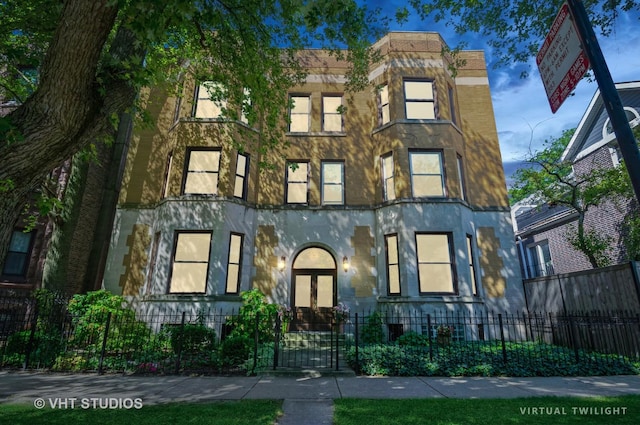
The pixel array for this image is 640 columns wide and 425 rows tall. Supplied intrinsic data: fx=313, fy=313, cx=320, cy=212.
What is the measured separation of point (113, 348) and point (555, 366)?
40.4ft

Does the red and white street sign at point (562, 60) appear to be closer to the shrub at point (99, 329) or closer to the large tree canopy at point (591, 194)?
the shrub at point (99, 329)

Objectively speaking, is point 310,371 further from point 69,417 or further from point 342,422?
point 69,417

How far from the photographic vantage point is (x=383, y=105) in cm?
1527

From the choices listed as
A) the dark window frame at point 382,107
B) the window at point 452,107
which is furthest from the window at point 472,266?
the dark window frame at point 382,107

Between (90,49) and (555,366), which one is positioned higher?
(90,49)

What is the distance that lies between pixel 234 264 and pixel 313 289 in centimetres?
350

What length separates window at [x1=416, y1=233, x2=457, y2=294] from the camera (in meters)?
12.5

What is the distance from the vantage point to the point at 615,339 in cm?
915

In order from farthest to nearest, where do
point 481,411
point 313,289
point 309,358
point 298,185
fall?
point 298,185, point 313,289, point 309,358, point 481,411

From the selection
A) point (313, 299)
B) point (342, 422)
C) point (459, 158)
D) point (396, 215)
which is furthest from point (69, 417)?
point (459, 158)

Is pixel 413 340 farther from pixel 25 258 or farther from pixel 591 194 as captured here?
pixel 25 258

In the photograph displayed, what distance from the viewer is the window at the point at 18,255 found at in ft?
44.7

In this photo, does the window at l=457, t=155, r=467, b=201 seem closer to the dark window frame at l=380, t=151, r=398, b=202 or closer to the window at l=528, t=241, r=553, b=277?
the dark window frame at l=380, t=151, r=398, b=202

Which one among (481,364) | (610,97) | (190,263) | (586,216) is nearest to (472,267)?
(481,364)
